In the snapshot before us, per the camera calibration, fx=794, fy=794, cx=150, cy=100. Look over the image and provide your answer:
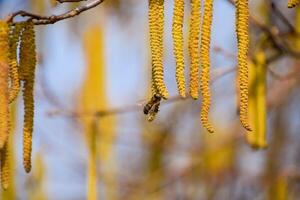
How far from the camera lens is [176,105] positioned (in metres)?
3.23

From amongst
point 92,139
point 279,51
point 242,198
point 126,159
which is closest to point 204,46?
point 92,139

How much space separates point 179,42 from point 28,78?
0.21m

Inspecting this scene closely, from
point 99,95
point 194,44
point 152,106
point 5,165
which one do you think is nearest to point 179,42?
point 194,44

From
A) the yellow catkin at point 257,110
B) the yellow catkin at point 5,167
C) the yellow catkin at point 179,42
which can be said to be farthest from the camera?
the yellow catkin at point 257,110

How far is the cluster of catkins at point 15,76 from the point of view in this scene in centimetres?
93

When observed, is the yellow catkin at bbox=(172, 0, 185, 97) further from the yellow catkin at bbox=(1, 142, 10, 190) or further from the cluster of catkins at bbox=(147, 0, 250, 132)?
the yellow catkin at bbox=(1, 142, 10, 190)

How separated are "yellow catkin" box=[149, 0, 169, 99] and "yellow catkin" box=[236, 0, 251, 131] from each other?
9cm

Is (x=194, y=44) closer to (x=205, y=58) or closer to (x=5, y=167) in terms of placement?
(x=205, y=58)

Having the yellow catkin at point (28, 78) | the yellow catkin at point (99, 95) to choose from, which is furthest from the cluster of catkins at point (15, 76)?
the yellow catkin at point (99, 95)

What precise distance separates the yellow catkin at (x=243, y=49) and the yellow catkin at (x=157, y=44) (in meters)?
0.09

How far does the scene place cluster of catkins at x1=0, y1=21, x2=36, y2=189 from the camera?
0.93 meters

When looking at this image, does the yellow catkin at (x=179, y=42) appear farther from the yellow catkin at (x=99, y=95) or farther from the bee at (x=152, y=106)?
the yellow catkin at (x=99, y=95)

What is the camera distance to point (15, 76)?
97 centimetres

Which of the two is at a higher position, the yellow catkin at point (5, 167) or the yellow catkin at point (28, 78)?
the yellow catkin at point (28, 78)
